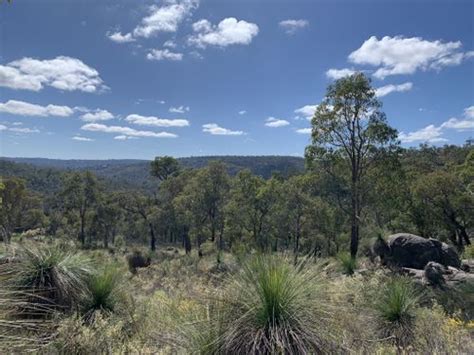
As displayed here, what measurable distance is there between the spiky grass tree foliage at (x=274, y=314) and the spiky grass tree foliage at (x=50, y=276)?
8.84 ft

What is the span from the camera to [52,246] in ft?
20.2

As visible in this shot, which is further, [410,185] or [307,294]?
[410,185]

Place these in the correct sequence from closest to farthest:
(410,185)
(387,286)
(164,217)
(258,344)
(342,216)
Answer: (258,344) < (387,286) < (410,185) < (342,216) < (164,217)

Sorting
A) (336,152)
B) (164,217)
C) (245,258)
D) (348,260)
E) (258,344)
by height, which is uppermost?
(336,152)

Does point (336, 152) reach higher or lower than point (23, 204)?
higher

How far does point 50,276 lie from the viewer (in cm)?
543

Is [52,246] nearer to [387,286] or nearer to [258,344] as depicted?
[258,344]

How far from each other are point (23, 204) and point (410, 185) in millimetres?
39447

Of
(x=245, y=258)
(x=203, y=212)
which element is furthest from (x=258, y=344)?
(x=203, y=212)

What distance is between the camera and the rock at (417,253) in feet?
50.4

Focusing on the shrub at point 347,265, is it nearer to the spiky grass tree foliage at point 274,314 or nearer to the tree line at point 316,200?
the tree line at point 316,200

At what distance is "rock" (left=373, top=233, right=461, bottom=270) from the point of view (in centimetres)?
1537

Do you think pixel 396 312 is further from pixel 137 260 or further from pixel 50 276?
pixel 137 260

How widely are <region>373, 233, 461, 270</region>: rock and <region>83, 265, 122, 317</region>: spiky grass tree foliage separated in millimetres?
13132
